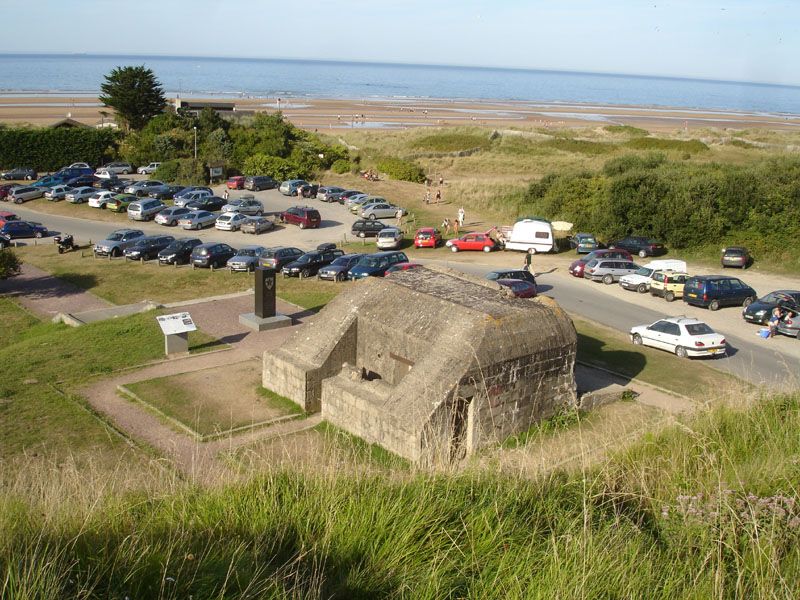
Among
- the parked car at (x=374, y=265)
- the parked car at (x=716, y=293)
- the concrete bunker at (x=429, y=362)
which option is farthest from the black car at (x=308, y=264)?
the parked car at (x=716, y=293)

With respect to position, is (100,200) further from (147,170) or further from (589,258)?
(589,258)

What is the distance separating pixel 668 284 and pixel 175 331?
74.1 ft

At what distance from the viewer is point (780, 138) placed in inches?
4262

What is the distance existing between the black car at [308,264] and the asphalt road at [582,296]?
6.52 m

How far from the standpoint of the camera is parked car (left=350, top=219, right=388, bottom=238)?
4694 centimetres

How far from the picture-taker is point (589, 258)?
131 feet

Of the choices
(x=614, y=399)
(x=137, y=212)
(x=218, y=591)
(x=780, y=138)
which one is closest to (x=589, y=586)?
(x=218, y=591)

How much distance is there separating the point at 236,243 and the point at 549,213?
21.7m

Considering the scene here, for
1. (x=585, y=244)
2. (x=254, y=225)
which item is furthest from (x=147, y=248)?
(x=585, y=244)

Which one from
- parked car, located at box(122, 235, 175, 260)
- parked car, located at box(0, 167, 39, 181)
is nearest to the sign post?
parked car, located at box(122, 235, 175, 260)

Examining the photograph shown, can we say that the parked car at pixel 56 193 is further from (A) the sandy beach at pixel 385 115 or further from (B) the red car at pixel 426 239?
(A) the sandy beach at pixel 385 115

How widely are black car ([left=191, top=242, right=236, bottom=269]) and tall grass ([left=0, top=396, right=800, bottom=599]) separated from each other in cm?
3196

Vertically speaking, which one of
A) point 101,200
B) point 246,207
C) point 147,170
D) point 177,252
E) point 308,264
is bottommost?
point 101,200

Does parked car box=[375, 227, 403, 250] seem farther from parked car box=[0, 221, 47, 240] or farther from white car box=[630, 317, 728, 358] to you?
parked car box=[0, 221, 47, 240]
